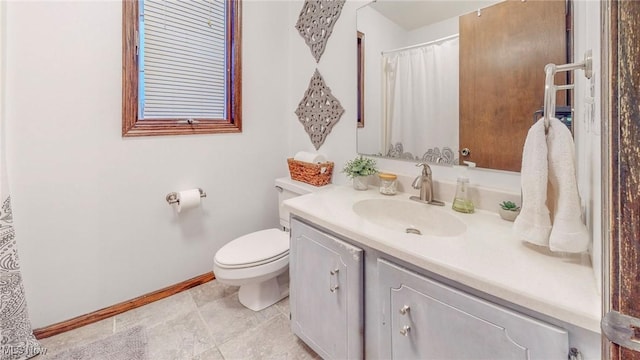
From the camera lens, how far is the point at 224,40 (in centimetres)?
198

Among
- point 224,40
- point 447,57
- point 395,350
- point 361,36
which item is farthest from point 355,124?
point 395,350

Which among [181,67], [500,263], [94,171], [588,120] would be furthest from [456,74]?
[94,171]

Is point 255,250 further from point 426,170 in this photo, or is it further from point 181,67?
point 181,67

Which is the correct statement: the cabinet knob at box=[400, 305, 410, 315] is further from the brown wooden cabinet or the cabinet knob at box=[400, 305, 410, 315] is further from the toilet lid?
the toilet lid

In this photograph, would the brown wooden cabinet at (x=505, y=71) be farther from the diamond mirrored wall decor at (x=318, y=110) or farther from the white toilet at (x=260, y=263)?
the white toilet at (x=260, y=263)

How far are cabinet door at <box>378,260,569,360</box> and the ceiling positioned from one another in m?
1.13

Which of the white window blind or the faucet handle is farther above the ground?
the white window blind

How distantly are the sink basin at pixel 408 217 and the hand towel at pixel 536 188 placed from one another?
0.35 metres

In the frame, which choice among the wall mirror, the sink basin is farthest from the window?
the sink basin

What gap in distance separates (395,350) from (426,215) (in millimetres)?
586

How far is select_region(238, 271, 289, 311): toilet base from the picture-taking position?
5.83 feet

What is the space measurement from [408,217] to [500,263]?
60 centimetres

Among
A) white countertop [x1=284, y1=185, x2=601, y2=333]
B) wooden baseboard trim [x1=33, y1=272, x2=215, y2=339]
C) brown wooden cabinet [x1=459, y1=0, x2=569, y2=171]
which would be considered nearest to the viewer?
white countertop [x1=284, y1=185, x2=601, y2=333]

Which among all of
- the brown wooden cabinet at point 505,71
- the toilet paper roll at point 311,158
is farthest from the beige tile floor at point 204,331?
the brown wooden cabinet at point 505,71
